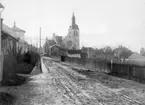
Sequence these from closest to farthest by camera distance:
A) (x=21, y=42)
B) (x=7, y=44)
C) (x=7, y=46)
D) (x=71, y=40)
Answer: (x=7, y=46) < (x=7, y=44) < (x=21, y=42) < (x=71, y=40)

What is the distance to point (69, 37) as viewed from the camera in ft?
384

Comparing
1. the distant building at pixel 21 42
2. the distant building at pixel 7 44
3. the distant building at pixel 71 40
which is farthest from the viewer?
the distant building at pixel 71 40

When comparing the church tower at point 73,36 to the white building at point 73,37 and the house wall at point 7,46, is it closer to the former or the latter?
the white building at point 73,37

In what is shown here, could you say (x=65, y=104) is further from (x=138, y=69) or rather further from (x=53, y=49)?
(x=53, y=49)

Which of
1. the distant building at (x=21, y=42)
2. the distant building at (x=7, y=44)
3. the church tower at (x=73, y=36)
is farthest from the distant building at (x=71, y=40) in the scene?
the distant building at (x=7, y=44)

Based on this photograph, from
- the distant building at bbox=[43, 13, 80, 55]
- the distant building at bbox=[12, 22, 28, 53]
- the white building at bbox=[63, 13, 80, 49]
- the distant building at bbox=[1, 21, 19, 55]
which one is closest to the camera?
the distant building at bbox=[1, 21, 19, 55]

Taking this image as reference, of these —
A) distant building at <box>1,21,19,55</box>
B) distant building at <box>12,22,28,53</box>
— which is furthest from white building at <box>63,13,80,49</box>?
distant building at <box>1,21,19,55</box>

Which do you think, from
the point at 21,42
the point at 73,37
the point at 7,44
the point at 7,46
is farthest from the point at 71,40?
the point at 7,46

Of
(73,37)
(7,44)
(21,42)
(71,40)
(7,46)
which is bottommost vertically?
(7,46)

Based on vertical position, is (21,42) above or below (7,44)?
above

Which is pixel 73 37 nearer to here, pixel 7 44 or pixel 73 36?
pixel 73 36

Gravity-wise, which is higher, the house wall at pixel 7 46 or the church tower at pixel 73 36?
the church tower at pixel 73 36

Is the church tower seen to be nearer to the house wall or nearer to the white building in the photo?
the white building

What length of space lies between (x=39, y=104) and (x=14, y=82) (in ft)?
17.7
